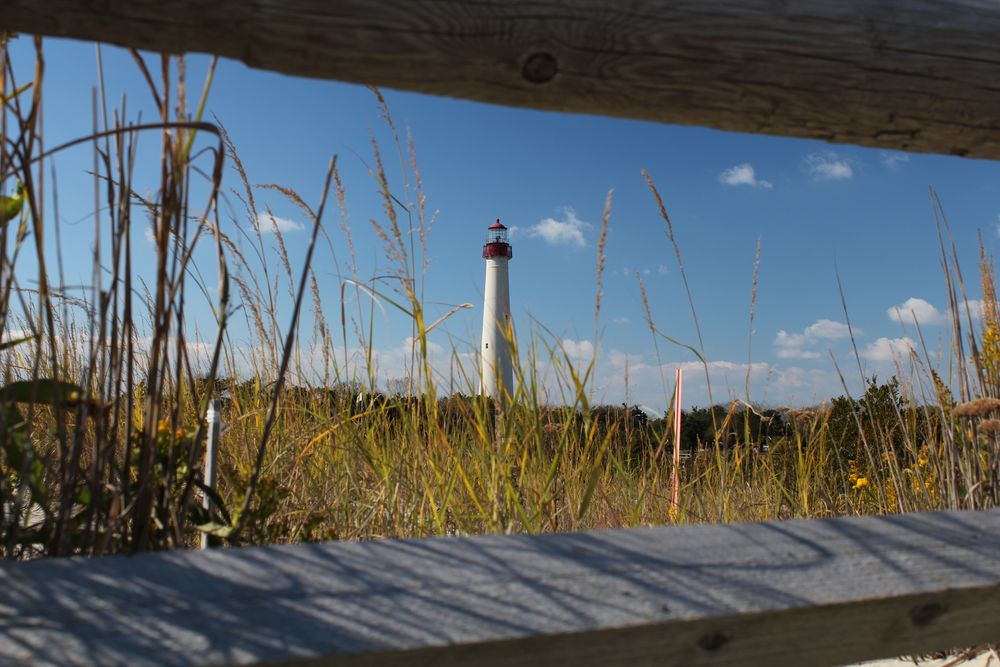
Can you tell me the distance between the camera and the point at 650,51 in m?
1.05

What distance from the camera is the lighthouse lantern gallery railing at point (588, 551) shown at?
87 cm

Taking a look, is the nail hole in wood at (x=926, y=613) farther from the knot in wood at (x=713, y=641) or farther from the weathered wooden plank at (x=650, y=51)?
the weathered wooden plank at (x=650, y=51)

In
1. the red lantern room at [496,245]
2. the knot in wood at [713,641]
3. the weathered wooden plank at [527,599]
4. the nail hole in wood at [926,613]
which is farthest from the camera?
the red lantern room at [496,245]

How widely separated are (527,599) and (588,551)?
113 millimetres

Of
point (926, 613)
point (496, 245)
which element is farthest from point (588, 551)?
point (496, 245)

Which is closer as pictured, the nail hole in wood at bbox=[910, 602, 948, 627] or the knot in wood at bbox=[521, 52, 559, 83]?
the knot in wood at bbox=[521, 52, 559, 83]

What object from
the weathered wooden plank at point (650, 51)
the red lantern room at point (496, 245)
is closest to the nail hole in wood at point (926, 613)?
the weathered wooden plank at point (650, 51)

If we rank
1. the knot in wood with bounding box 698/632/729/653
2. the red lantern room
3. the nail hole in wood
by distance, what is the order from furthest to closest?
the red lantern room < the nail hole in wood < the knot in wood with bounding box 698/632/729/653

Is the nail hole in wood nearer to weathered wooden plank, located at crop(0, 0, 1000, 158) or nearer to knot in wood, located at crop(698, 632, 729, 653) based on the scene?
knot in wood, located at crop(698, 632, 729, 653)

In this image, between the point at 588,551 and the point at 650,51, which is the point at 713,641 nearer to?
the point at 588,551

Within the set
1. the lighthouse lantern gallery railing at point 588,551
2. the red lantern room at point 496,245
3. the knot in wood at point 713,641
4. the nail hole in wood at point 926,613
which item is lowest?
the knot in wood at point 713,641

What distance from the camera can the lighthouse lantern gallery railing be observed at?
87cm

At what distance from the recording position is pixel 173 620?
855mm

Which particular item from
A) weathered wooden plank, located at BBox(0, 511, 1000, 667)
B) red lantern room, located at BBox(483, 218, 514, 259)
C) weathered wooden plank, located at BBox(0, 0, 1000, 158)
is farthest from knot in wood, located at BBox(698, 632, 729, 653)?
red lantern room, located at BBox(483, 218, 514, 259)
